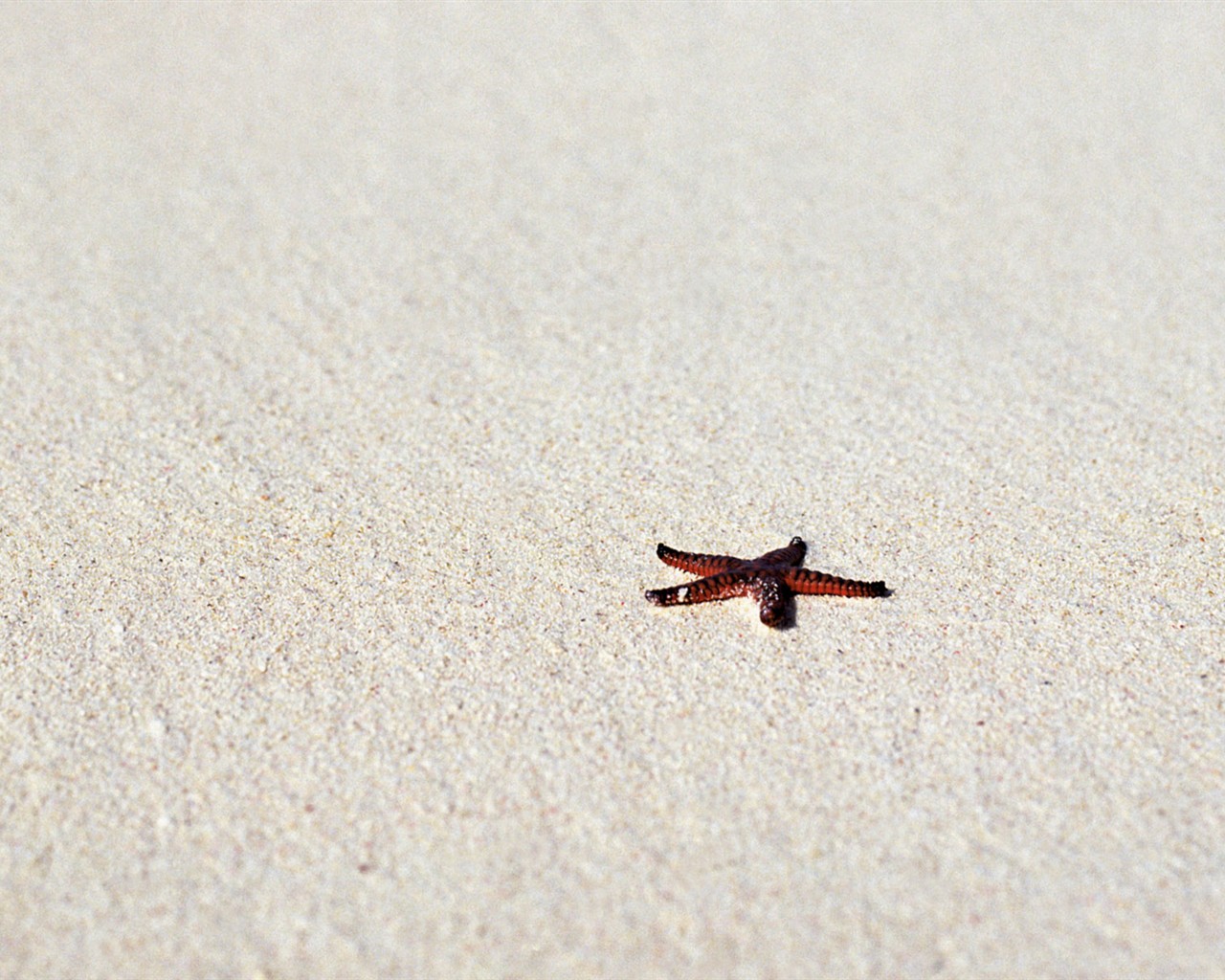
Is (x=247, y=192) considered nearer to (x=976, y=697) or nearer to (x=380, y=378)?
(x=380, y=378)

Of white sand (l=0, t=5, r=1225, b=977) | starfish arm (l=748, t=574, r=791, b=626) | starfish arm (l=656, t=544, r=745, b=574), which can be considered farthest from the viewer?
starfish arm (l=656, t=544, r=745, b=574)

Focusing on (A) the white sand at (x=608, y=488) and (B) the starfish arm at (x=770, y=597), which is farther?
(B) the starfish arm at (x=770, y=597)

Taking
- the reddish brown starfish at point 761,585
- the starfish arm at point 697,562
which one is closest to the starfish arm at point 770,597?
the reddish brown starfish at point 761,585

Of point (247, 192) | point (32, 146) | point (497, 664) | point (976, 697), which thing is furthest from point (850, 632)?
point (32, 146)

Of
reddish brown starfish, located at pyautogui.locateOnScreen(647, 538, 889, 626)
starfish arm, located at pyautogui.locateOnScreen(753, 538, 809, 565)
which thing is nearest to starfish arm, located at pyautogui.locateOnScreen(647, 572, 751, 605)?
reddish brown starfish, located at pyautogui.locateOnScreen(647, 538, 889, 626)

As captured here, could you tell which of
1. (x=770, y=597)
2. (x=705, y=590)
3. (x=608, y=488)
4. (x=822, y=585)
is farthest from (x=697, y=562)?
(x=608, y=488)

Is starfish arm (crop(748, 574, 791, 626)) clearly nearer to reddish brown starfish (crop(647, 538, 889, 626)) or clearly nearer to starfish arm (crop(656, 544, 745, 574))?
reddish brown starfish (crop(647, 538, 889, 626))

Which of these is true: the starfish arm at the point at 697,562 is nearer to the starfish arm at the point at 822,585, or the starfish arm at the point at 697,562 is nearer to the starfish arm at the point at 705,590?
the starfish arm at the point at 705,590

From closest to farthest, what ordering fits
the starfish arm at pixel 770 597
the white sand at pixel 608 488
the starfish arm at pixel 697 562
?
the white sand at pixel 608 488 < the starfish arm at pixel 770 597 < the starfish arm at pixel 697 562
